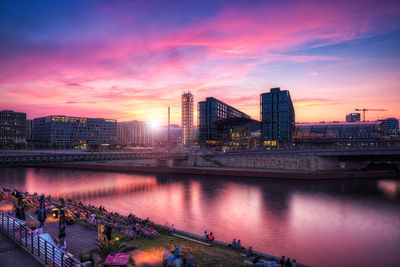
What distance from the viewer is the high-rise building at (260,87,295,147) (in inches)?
4234

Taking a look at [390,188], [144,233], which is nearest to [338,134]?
[390,188]

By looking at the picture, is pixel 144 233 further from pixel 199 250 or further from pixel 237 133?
pixel 237 133

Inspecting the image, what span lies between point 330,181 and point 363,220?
25.7 meters

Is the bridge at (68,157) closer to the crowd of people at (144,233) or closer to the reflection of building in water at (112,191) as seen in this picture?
the reflection of building in water at (112,191)

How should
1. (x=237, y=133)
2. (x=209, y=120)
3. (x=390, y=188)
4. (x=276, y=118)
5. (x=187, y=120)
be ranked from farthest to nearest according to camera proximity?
1. (x=187, y=120)
2. (x=209, y=120)
3. (x=237, y=133)
4. (x=276, y=118)
5. (x=390, y=188)

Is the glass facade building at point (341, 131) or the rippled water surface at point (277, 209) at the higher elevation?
the glass facade building at point (341, 131)

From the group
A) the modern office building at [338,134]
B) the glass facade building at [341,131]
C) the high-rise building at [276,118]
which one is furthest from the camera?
the glass facade building at [341,131]

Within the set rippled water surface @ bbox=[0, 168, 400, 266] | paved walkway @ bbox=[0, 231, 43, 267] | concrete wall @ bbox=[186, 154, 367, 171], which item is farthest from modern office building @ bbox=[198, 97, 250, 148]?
paved walkway @ bbox=[0, 231, 43, 267]

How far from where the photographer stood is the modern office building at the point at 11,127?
184 m

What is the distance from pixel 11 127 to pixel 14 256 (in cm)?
22450

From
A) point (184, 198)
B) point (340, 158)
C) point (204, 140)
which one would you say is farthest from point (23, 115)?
point (340, 158)

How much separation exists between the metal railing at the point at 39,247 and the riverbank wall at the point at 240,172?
176ft

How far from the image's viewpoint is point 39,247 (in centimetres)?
1130

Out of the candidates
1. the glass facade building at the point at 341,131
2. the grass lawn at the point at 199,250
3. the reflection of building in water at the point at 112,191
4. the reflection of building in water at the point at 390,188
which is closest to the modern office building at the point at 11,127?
the reflection of building in water at the point at 112,191
